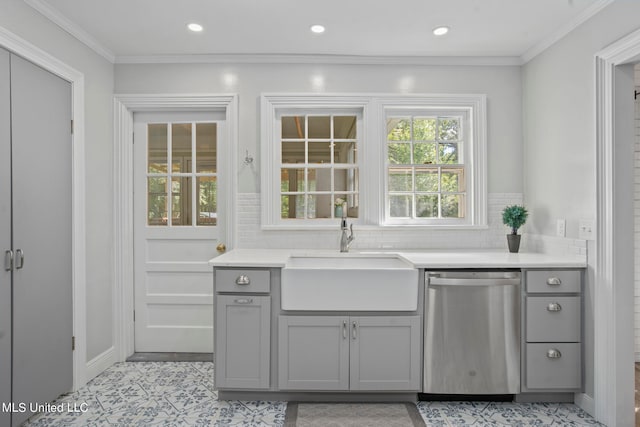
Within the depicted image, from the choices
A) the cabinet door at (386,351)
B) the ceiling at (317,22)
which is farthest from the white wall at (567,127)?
the cabinet door at (386,351)

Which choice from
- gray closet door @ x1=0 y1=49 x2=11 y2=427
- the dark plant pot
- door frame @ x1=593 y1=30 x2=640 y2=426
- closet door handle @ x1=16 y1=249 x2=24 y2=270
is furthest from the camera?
the dark plant pot

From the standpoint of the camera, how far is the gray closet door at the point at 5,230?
80.5 inches

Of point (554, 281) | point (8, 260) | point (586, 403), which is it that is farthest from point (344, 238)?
point (8, 260)

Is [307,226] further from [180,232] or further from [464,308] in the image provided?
[464,308]

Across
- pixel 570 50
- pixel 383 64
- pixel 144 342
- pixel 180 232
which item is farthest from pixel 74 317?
pixel 570 50

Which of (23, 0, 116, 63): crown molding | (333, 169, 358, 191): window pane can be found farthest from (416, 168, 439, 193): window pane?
(23, 0, 116, 63): crown molding

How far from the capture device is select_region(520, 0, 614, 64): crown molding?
7.66 ft

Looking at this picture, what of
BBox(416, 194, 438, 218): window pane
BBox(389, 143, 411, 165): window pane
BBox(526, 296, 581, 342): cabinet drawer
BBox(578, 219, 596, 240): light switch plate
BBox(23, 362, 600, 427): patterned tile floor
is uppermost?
BBox(389, 143, 411, 165): window pane

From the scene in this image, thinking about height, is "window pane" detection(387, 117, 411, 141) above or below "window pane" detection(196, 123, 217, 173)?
above

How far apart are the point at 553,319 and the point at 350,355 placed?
4.24 ft

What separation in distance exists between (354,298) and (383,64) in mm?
1919

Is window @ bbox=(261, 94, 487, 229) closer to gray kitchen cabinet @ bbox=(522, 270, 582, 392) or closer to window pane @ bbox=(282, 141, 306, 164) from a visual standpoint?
window pane @ bbox=(282, 141, 306, 164)

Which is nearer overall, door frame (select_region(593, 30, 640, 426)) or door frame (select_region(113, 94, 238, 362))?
door frame (select_region(593, 30, 640, 426))

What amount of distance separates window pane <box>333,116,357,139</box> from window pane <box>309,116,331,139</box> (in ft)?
0.19
